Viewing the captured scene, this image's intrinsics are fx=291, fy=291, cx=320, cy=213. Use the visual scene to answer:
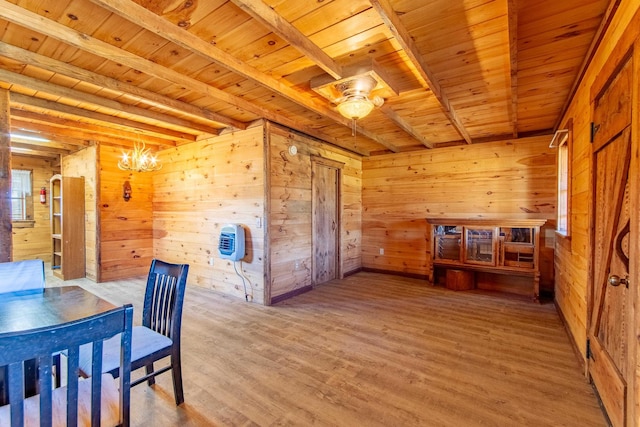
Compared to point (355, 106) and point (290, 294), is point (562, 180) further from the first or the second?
point (290, 294)

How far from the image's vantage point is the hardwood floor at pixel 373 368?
5.85 ft

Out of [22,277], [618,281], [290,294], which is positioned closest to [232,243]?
[290,294]

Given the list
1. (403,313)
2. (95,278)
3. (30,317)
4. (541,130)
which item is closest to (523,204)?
(541,130)

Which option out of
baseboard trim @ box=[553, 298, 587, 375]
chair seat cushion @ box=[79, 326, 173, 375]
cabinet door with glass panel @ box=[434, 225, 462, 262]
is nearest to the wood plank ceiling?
cabinet door with glass panel @ box=[434, 225, 462, 262]

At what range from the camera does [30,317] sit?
4.72 ft

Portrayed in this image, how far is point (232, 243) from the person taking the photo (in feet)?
12.5

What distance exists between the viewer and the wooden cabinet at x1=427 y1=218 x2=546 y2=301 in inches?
156

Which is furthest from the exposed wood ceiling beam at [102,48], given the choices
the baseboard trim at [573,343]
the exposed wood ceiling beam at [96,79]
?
the baseboard trim at [573,343]

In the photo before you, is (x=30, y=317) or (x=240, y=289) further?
(x=240, y=289)

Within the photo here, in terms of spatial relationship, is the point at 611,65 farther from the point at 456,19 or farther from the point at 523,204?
the point at 523,204

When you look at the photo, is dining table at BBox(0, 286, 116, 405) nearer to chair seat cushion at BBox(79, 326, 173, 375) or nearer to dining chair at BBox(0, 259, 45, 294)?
dining chair at BBox(0, 259, 45, 294)

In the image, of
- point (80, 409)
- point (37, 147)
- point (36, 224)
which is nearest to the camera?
point (80, 409)

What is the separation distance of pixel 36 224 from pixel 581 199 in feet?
30.1

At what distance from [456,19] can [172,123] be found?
10.8 feet
